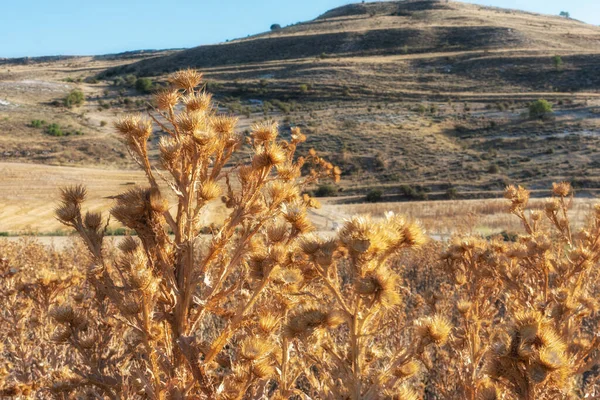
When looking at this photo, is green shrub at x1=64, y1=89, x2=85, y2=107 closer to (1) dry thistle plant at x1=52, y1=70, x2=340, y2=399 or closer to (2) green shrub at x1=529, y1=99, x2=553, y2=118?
(2) green shrub at x1=529, y1=99, x2=553, y2=118

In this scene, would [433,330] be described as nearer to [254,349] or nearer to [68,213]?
[254,349]

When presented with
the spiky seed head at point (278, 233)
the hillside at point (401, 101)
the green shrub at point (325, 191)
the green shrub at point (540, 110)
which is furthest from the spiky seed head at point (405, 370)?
the green shrub at point (540, 110)

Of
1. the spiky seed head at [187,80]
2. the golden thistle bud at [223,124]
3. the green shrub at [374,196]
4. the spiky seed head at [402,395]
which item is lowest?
the green shrub at [374,196]

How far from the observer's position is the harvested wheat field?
1.99m

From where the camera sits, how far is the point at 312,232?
228 cm

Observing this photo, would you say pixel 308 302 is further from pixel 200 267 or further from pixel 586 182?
pixel 586 182

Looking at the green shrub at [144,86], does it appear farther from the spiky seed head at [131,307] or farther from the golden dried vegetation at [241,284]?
the spiky seed head at [131,307]

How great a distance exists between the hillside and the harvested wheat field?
0.33 m

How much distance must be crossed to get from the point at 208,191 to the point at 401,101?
53.2 metres

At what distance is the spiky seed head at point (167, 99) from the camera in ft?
7.24

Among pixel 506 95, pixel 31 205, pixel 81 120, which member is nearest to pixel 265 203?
pixel 31 205

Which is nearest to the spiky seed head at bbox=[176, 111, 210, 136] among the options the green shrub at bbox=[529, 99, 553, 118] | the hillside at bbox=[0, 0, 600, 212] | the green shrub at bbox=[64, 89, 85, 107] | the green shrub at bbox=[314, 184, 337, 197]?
the hillside at bbox=[0, 0, 600, 212]

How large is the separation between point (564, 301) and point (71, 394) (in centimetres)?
299

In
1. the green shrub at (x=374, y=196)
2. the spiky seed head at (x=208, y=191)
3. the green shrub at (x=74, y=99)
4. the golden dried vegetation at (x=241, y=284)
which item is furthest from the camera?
the green shrub at (x=74, y=99)
